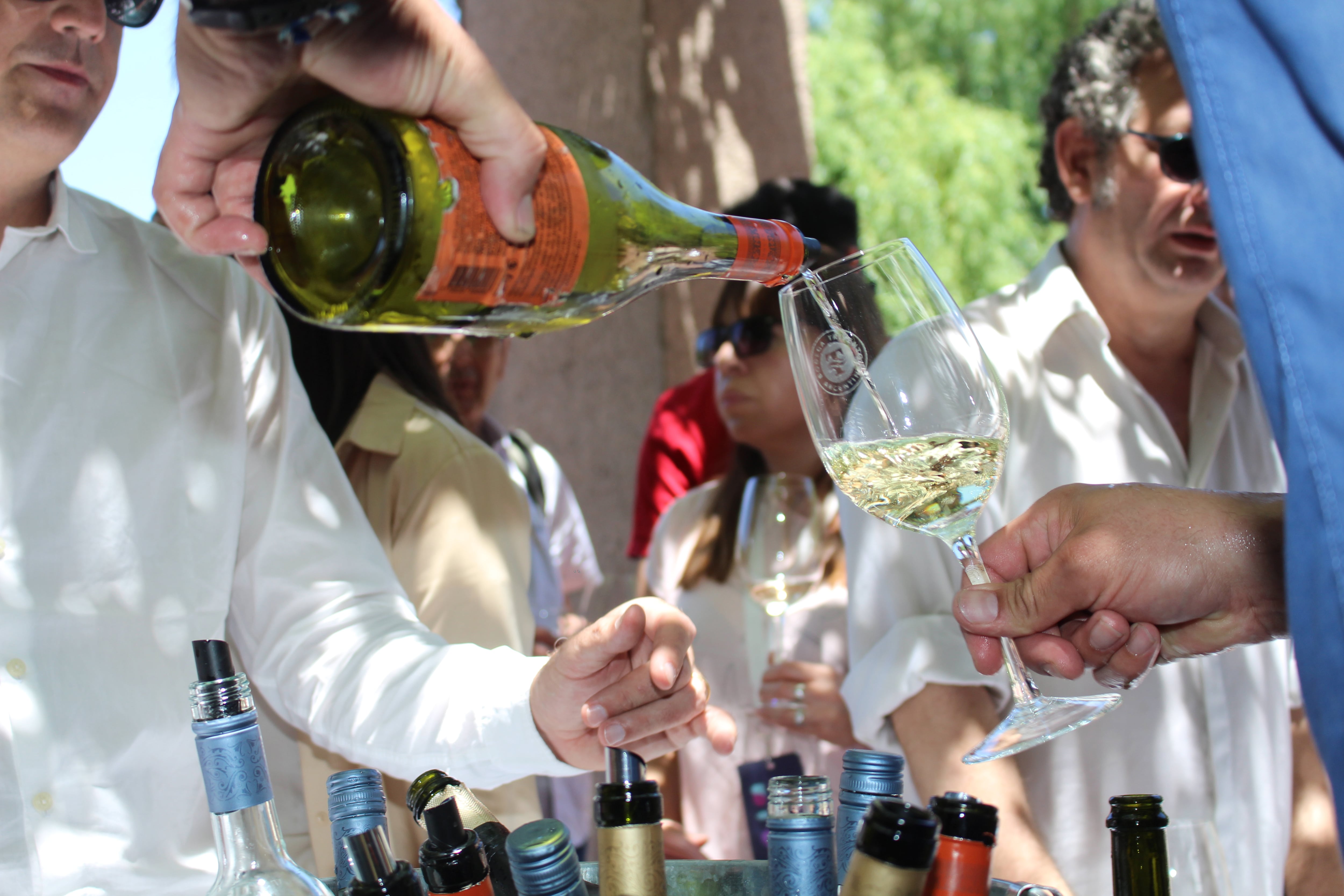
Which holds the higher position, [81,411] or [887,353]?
[81,411]

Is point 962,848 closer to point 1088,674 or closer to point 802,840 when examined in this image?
point 802,840

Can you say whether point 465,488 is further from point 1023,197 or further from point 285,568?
point 1023,197

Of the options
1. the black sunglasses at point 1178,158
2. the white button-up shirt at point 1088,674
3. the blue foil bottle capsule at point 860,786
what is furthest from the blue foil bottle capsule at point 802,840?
the black sunglasses at point 1178,158

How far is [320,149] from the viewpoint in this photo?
1048mm

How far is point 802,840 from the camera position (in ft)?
2.96

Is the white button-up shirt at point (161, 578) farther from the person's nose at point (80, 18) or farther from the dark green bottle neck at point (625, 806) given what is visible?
the dark green bottle neck at point (625, 806)

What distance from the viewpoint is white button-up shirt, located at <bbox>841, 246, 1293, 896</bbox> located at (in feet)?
6.38

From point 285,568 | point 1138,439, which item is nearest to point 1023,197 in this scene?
point 1138,439

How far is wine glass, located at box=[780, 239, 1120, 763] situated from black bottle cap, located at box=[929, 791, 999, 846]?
14.8 inches

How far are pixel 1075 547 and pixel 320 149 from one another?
857 millimetres

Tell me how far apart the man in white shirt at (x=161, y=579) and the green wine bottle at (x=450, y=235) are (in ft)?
1.28

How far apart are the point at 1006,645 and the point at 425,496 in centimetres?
136

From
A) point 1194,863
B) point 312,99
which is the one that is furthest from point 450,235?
point 1194,863

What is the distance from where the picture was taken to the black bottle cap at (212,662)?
880 mm
